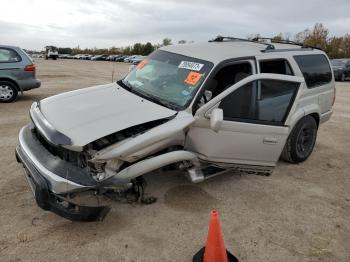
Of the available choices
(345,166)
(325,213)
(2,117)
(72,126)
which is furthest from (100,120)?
(2,117)

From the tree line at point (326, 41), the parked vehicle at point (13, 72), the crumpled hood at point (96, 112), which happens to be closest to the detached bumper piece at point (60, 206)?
the crumpled hood at point (96, 112)

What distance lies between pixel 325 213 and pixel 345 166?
6.35 ft

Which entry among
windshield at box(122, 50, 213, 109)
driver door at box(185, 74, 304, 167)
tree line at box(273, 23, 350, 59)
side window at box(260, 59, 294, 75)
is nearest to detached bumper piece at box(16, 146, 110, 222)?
driver door at box(185, 74, 304, 167)

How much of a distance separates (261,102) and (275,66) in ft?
3.26

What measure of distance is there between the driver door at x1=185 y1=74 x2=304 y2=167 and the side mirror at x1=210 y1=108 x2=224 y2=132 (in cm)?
5

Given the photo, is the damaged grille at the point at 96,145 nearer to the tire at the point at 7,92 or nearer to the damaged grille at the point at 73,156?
the damaged grille at the point at 73,156

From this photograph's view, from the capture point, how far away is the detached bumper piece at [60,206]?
10.9ft

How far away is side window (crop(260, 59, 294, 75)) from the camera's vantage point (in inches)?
195

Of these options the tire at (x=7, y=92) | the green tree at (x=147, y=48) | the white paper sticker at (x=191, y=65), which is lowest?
the green tree at (x=147, y=48)

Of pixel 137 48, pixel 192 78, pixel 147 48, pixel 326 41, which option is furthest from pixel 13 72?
pixel 137 48

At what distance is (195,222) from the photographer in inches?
152

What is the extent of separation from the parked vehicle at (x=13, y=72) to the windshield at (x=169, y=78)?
6.12 meters

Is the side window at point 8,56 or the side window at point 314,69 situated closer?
the side window at point 314,69

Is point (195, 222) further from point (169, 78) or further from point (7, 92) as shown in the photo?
point (7, 92)
